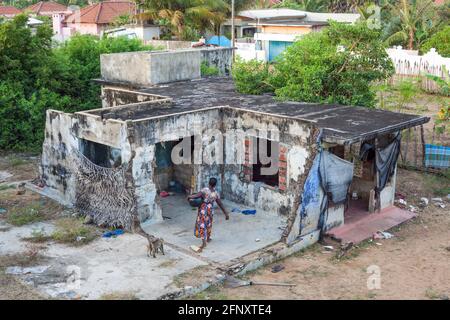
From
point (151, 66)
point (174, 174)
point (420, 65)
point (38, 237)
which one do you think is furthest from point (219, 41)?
point (38, 237)

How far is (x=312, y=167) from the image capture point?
37.9 feet

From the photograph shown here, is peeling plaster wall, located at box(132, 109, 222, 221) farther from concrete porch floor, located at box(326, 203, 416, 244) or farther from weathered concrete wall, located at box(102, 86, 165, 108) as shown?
concrete porch floor, located at box(326, 203, 416, 244)

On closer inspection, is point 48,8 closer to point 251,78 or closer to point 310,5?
point 310,5

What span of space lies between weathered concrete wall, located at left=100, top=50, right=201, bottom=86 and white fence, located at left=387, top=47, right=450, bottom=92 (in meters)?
13.3

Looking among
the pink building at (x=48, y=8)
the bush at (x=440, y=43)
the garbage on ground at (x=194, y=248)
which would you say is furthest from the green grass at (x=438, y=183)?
the pink building at (x=48, y=8)

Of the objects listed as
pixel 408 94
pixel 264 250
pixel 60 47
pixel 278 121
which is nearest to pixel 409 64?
pixel 408 94

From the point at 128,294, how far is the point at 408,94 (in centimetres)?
1131

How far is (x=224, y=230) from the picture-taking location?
12.1 metres

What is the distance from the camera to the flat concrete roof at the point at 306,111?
11820mm

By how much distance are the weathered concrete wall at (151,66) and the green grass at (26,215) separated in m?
5.13

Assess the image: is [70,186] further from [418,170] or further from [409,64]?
[409,64]

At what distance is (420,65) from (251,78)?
15566 millimetres

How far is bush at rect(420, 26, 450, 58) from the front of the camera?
1101 inches

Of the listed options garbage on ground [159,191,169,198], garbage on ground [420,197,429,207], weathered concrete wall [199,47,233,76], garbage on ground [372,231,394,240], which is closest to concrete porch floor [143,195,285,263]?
garbage on ground [159,191,169,198]
